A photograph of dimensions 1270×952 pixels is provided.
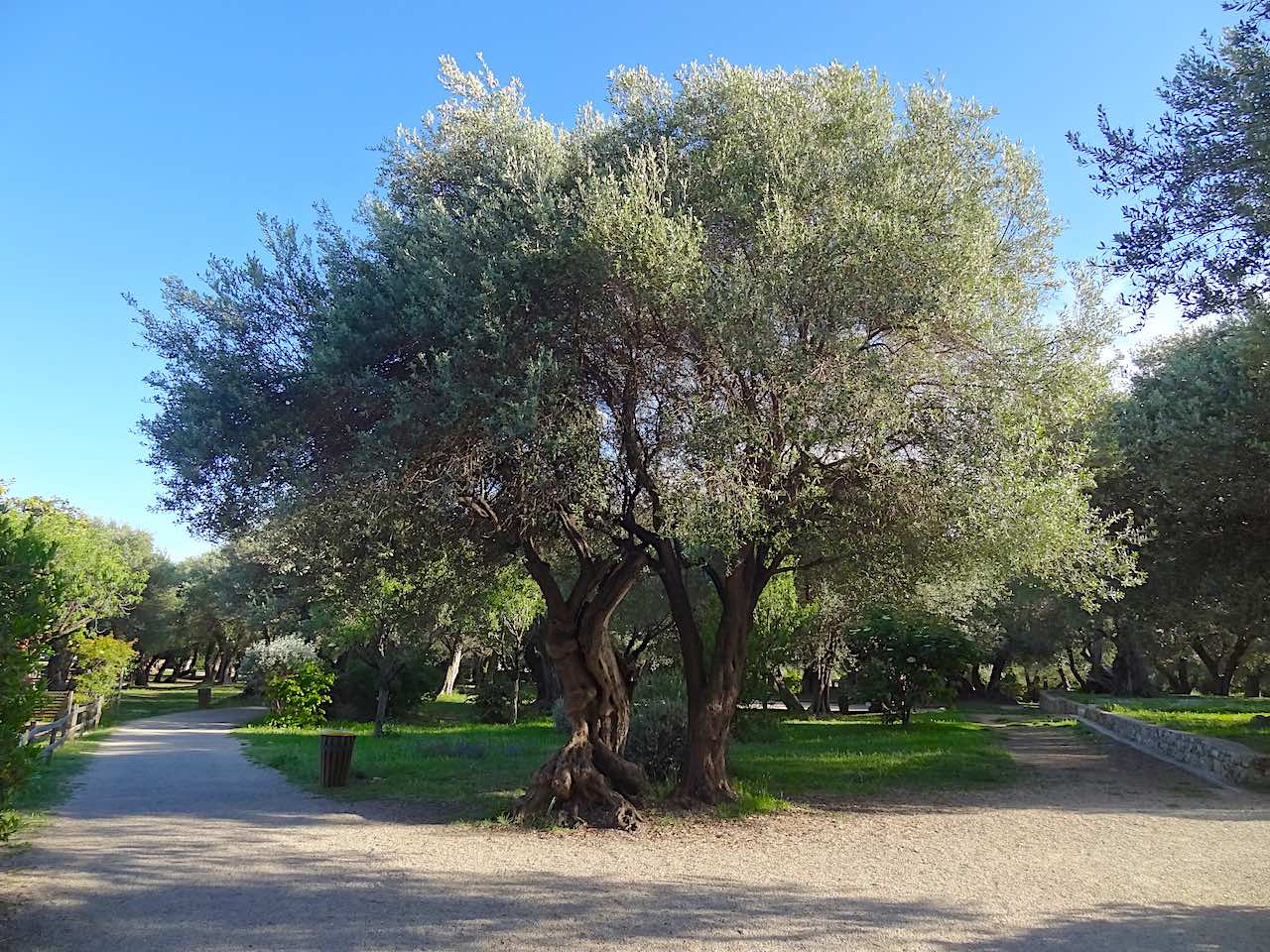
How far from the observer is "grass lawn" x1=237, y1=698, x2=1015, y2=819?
1255 cm

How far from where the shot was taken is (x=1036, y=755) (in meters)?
17.4

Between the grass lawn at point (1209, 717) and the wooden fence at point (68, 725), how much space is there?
2076 cm

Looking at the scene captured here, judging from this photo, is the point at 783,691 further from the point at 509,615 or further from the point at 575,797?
the point at 575,797

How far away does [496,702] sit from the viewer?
2812 centimetres

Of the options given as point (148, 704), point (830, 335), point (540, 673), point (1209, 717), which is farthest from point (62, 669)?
point (1209, 717)

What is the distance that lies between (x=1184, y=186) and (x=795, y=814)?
8162 millimetres

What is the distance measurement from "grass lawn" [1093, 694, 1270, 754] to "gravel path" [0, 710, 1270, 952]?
5.17m

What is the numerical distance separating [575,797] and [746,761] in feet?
21.7

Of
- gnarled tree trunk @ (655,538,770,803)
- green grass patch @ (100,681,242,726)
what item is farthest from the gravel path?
green grass patch @ (100,681,242,726)

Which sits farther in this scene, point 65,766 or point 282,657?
point 282,657

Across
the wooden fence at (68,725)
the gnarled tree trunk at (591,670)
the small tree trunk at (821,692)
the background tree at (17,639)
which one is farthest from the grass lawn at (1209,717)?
the wooden fence at (68,725)

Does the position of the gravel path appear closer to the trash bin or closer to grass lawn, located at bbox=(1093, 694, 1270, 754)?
the trash bin

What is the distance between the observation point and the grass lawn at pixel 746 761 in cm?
1255

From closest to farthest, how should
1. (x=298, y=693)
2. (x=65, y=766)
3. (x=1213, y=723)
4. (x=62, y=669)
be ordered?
(x=65, y=766), (x=1213, y=723), (x=298, y=693), (x=62, y=669)
